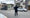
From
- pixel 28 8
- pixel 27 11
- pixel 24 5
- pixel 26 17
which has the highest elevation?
pixel 24 5

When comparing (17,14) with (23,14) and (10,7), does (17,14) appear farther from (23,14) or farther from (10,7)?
(10,7)

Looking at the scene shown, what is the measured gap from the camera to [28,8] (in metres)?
1.46

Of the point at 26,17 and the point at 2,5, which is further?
the point at 2,5

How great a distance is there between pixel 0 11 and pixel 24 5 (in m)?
0.92

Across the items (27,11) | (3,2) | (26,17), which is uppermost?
(3,2)

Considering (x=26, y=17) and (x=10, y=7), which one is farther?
(x=10, y=7)

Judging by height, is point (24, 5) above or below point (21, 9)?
above

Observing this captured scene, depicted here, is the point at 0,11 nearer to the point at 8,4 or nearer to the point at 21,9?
the point at 8,4

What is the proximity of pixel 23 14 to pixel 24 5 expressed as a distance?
1.07ft

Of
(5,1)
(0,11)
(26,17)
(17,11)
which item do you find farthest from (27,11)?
(0,11)

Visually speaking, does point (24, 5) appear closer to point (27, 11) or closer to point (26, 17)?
point (27, 11)

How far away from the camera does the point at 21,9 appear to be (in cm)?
146

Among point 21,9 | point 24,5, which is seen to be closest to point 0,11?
point 21,9

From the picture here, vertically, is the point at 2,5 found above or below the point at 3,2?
below
